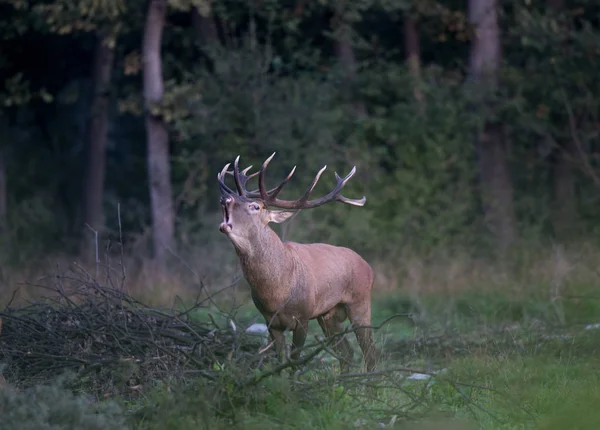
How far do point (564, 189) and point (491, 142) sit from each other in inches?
85.2

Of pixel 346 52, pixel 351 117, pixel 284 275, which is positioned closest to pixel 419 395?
pixel 284 275

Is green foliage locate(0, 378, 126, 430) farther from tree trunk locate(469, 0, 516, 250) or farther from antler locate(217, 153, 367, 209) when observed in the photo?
tree trunk locate(469, 0, 516, 250)

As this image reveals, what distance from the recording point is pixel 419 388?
27.7 ft

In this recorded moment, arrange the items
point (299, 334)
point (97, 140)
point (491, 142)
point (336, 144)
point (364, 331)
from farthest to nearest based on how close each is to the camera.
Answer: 1. point (97, 140)
2. point (491, 142)
3. point (336, 144)
4. point (364, 331)
5. point (299, 334)

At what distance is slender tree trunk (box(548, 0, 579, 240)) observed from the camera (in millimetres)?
19766

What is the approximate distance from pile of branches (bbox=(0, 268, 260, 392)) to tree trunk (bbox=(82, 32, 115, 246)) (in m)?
11.5

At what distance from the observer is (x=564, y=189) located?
67.8 ft

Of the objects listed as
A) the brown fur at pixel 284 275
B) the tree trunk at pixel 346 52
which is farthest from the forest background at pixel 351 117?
the brown fur at pixel 284 275

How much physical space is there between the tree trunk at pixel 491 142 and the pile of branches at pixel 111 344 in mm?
10719

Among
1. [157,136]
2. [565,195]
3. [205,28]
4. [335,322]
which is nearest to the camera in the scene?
Result: [335,322]

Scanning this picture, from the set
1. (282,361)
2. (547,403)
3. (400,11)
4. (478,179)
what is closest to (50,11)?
(400,11)

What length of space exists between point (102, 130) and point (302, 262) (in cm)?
1262

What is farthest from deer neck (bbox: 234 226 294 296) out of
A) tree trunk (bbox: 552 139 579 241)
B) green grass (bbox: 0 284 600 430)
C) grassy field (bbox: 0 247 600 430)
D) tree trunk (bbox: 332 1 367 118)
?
tree trunk (bbox: 552 139 579 241)

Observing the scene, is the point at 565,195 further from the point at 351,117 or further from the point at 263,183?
the point at 263,183
